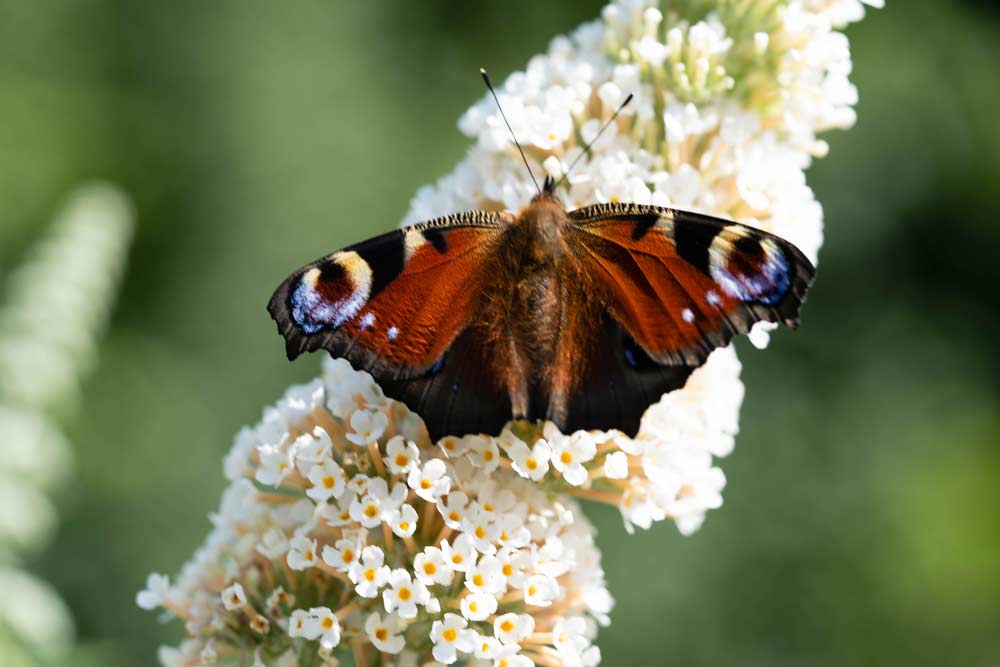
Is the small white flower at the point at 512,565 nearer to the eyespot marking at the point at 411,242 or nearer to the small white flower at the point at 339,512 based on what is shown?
the small white flower at the point at 339,512

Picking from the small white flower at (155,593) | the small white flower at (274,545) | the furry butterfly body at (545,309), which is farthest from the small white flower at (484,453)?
the small white flower at (155,593)

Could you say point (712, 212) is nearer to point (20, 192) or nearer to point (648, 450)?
point (648, 450)

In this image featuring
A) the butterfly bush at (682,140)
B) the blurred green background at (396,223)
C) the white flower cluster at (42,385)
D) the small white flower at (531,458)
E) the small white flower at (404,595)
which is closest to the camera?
the small white flower at (404,595)

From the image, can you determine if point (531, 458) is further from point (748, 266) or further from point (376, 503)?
point (748, 266)

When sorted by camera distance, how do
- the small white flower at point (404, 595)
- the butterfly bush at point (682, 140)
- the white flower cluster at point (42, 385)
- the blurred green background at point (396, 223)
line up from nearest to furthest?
the small white flower at point (404, 595), the white flower cluster at point (42, 385), the butterfly bush at point (682, 140), the blurred green background at point (396, 223)

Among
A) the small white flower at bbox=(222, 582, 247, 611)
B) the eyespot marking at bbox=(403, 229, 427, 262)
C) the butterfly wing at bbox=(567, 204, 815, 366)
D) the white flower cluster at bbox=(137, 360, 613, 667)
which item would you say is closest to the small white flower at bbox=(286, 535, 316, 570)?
the white flower cluster at bbox=(137, 360, 613, 667)

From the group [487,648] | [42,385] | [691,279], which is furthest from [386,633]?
[42,385]

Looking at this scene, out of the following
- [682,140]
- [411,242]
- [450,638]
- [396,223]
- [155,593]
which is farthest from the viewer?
[396,223]
